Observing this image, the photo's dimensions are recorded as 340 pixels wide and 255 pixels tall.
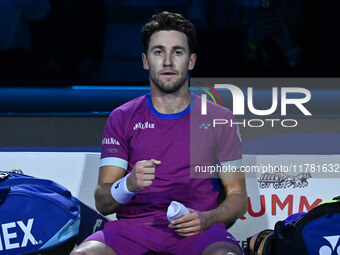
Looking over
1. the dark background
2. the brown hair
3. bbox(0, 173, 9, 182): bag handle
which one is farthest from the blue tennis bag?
the dark background

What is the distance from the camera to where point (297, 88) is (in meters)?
4.07

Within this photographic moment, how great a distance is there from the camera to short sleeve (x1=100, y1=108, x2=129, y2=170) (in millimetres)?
2824

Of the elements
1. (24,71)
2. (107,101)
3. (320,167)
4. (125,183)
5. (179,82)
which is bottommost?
(125,183)

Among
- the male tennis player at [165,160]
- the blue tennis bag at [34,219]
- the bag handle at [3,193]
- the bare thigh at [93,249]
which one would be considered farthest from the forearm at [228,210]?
the bag handle at [3,193]

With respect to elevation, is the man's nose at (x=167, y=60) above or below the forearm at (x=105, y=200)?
above

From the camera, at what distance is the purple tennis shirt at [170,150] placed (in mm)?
2783

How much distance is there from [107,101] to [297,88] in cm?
115

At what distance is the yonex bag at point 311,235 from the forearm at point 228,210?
0.56 feet

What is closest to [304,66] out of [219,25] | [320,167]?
[219,25]

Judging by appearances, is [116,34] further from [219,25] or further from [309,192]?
[309,192]

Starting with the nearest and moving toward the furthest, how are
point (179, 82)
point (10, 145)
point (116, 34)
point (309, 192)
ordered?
point (179, 82) < point (309, 192) < point (10, 145) < point (116, 34)

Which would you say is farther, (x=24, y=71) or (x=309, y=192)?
(x=24, y=71)

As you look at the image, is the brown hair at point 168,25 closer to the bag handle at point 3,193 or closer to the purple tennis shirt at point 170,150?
the purple tennis shirt at point 170,150

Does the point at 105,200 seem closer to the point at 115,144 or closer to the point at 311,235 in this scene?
the point at 115,144
